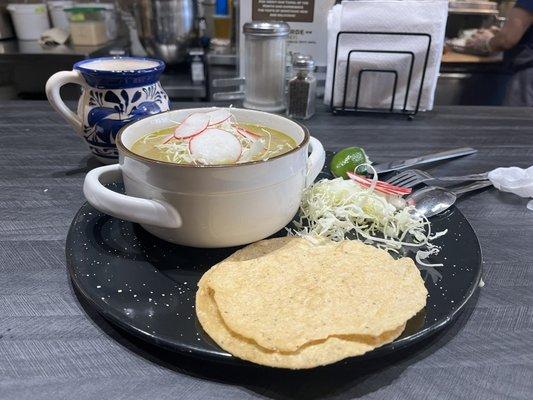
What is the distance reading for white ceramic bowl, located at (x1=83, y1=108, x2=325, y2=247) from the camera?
682mm

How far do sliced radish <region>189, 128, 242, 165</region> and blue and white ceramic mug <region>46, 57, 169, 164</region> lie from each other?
0.41 m

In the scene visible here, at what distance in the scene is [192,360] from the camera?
0.58 meters

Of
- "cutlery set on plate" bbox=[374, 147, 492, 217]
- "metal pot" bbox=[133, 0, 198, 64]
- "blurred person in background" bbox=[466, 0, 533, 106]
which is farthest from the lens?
"blurred person in background" bbox=[466, 0, 533, 106]

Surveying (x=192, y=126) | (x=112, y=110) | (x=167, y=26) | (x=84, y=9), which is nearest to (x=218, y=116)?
(x=192, y=126)

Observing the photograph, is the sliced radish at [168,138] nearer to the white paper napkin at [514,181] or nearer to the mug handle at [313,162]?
the mug handle at [313,162]

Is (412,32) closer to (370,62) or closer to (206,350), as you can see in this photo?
(370,62)

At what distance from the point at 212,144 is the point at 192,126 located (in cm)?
12

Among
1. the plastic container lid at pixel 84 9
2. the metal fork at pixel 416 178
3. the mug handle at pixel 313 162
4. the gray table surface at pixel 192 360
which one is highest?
the plastic container lid at pixel 84 9

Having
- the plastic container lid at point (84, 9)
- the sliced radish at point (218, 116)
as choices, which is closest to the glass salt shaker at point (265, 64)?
the sliced radish at point (218, 116)

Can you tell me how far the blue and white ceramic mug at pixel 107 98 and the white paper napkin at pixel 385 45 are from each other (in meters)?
0.81

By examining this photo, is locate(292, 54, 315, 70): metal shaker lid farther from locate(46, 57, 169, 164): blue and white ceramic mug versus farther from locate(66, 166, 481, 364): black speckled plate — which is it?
locate(66, 166, 481, 364): black speckled plate

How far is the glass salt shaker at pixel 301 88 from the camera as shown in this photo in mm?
1613

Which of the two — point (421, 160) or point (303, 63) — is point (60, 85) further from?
point (421, 160)

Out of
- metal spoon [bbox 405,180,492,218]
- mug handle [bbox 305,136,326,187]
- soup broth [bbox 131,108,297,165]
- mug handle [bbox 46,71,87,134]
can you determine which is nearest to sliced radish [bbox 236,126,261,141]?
soup broth [bbox 131,108,297,165]
